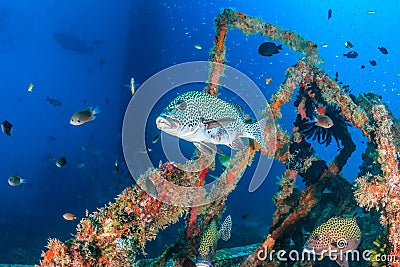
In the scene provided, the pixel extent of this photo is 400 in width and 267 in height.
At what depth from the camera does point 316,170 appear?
5660 mm

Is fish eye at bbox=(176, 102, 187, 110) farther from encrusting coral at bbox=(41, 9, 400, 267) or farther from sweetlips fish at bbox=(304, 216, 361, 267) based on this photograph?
sweetlips fish at bbox=(304, 216, 361, 267)

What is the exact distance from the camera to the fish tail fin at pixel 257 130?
156 inches

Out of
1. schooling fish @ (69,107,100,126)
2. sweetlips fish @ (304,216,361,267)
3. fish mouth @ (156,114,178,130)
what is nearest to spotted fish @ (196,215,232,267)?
sweetlips fish @ (304,216,361,267)

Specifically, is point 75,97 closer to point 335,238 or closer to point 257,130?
point 257,130

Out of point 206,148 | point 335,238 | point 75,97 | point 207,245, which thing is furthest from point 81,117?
point 75,97

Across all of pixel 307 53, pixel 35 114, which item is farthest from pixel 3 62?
pixel 307 53

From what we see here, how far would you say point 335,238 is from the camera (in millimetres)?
4043

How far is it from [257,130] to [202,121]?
1.09 metres

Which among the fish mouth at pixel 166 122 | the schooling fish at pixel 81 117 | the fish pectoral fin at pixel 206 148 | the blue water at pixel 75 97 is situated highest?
the blue water at pixel 75 97

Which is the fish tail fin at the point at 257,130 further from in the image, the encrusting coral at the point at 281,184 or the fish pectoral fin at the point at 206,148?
the fish pectoral fin at the point at 206,148

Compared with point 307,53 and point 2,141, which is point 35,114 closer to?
point 2,141

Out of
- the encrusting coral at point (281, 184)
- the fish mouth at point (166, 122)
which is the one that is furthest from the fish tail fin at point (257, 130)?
the fish mouth at point (166, 122)

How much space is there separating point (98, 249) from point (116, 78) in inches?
1858

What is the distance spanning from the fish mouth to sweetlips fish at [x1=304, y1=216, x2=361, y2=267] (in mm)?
2528
